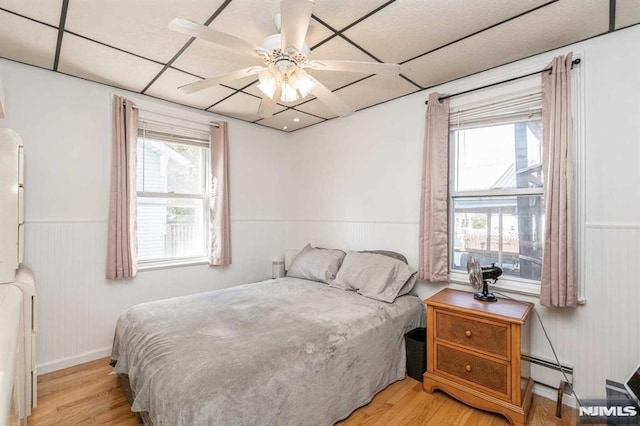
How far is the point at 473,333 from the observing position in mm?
1996

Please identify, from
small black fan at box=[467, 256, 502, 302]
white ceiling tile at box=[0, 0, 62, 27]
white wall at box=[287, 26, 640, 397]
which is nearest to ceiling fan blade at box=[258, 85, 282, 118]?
white ceiling tile at box=[0, 0, 62, 27]

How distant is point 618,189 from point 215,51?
9.37 feet

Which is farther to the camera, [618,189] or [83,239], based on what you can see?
[83,239]

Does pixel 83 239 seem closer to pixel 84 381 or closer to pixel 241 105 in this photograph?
pixel 84 381

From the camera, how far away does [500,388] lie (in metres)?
1.87

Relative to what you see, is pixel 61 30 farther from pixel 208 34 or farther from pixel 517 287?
pixel 517 287

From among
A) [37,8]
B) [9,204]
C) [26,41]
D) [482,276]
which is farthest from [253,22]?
[482,276]

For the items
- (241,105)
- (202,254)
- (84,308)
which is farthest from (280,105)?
(84,308)

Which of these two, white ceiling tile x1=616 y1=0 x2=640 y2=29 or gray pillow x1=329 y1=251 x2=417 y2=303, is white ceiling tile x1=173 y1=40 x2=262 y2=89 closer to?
gray pillow x1=329 y1=251 x2=417 y2=303

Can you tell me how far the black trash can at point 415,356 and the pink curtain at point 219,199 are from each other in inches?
84.4

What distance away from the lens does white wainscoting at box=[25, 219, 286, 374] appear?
2416 mm

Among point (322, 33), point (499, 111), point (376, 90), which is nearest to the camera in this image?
point (322, 33)

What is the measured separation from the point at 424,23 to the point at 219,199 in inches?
102

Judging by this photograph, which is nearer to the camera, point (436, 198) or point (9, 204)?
point (9, 204)
